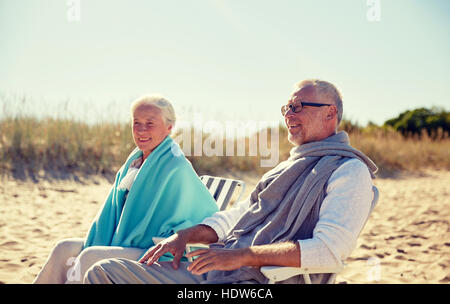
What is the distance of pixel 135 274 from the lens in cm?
210

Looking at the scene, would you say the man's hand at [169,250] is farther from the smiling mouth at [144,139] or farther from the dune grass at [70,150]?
the dune grass at [70,150]

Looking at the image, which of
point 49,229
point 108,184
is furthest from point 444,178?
point 49,229

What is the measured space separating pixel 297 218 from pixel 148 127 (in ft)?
4.16

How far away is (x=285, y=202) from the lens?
2229 millimetres

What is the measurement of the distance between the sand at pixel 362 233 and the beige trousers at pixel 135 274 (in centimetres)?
187

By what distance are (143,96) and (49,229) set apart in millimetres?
3193

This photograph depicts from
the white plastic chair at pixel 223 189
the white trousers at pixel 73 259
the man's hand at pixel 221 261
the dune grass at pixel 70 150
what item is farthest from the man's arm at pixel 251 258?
the dune grass at pixel 70 150

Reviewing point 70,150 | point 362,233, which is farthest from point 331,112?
point 70,150

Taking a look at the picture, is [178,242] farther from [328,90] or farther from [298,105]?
[328,90]

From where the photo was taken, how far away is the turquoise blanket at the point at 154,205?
8.81 ft

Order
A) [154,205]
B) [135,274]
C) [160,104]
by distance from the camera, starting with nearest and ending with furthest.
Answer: [135,274]
[154,205]
[160,104]

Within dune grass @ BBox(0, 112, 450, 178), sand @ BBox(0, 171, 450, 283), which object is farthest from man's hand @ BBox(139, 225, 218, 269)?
dune grass @ BBox(0, 112, 450, 178)

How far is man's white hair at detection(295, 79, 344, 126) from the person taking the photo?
2373mm

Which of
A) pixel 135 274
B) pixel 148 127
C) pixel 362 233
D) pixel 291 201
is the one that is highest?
pixel 148 127
